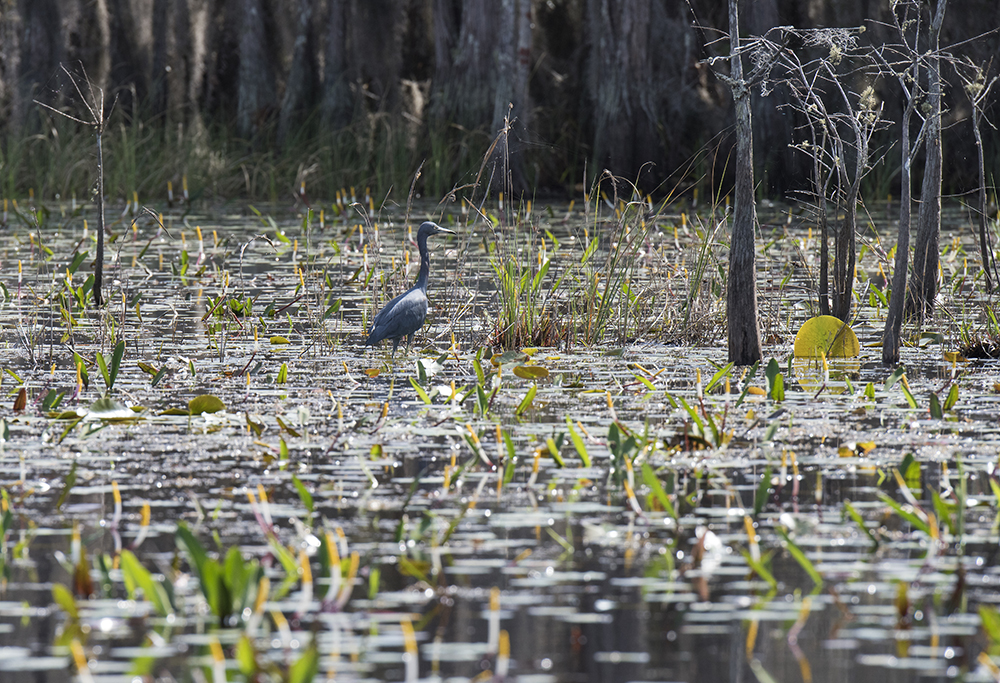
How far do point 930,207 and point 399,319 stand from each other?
2379 millimetres

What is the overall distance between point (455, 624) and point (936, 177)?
441 centimetres

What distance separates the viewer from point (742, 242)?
618cm

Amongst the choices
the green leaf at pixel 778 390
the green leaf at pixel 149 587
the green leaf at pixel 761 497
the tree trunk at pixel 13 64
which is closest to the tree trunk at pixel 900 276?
the green leaf at pixel 778 390

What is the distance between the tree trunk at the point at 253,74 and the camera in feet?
62.8

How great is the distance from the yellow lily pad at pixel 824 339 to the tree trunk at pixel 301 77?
1242 cm

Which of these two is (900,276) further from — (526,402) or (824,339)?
(526,402)

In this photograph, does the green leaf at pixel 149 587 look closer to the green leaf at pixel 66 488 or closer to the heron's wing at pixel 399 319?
the green leaf at pixel 66 488

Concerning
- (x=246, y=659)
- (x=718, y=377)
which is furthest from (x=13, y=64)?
(x=246, y=659)

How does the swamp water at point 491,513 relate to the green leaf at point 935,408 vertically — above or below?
below

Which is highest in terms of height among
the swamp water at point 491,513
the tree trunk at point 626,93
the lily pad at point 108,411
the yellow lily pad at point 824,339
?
the tree trunk at point 626,93

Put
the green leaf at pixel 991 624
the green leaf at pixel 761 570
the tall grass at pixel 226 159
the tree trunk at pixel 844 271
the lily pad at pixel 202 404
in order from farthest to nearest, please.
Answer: the tall grass at pixel 226 159 < the tree trunk at pixel 844 271 < the lily pad at pixel 202 404 < the green leaf at pixel 761 570 < the green leaf at pixel 991 624

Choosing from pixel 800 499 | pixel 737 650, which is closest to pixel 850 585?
pixel 737 650

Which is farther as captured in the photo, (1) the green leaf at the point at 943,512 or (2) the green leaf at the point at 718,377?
(2) the green leaf at the point at 718,377

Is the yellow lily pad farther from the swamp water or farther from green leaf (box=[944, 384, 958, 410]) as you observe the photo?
green leaf (box=[944, 384, 958, 410])
